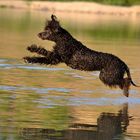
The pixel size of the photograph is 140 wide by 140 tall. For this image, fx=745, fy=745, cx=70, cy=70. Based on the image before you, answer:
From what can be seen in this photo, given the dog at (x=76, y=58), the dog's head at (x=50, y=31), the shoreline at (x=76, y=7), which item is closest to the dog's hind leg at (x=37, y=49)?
the dog at (x=76, y=58)

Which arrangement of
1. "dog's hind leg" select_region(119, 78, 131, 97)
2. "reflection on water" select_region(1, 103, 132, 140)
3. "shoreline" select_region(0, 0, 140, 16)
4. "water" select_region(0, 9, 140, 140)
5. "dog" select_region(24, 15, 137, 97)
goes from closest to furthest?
"reflection on water" select_region(1, 103, 132, 140), "water" select_region(0, 9, 140, 140), "dog" select_region(24, 15, 137, 97), "dog's hind leg" select_region(119, 78, 131, 97), "shoreline" select_region(0, 0, 140, 16)

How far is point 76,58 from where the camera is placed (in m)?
15.0

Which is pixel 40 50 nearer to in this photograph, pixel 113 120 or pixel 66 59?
pixel 66 59

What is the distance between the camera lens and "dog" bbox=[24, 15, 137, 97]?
48.8 feet

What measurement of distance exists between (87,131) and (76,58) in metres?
3.60

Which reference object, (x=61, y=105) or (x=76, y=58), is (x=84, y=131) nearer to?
(x=61, y=105)

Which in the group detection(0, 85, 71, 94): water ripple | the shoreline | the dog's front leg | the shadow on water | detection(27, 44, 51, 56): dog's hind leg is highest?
detection(27, 44, 51, 56): dog's hind leg

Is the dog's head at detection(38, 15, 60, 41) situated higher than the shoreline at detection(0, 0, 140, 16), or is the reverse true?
the dog's head at detection(38, 15, 60, 41)

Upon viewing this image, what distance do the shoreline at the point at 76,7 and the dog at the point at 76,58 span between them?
4439cm

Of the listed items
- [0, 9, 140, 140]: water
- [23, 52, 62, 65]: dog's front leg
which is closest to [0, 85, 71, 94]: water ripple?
[0, 9, 140, 140]: water

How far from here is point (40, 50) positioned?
1487 centimetres

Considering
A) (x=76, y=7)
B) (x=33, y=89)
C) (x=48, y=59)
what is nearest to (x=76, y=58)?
(x=48, y=59)

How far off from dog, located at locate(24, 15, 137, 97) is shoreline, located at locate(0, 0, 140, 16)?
44.4 m

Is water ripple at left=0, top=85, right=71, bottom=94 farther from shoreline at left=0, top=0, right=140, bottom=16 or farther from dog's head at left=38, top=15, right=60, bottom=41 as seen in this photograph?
shoreline at left=0, top=0, right=140, bottom=16
